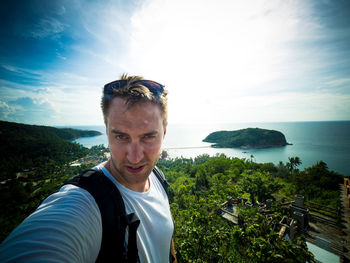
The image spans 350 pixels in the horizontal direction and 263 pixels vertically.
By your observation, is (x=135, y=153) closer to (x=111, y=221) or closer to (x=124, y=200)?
(x=124, y=200)

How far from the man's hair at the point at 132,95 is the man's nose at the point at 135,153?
43 cm

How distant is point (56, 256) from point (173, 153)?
83.8m

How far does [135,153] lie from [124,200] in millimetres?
464

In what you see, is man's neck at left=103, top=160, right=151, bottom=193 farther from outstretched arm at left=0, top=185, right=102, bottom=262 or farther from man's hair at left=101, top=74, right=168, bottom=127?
man's hair at left=101, top=74, right=168, bottom=127

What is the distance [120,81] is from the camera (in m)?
1.61

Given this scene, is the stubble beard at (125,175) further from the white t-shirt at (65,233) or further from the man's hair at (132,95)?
the man's hair at (132,95)

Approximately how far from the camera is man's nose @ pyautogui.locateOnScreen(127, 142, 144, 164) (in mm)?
1410

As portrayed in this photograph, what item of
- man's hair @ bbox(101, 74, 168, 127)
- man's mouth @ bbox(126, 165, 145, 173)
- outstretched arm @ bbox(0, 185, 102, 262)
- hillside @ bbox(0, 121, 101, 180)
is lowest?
hillside @ bbox(0, 121, 101, 180)

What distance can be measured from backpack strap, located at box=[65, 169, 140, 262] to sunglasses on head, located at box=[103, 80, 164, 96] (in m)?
0.98

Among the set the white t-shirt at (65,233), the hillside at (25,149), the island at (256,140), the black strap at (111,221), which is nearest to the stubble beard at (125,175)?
the white t-shirt at (65,233)

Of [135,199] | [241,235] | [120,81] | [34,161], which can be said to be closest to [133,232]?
[135,199]

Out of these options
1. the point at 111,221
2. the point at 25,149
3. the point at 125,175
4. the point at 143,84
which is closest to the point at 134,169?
the point at 125,175

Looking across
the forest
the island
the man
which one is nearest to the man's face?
the man

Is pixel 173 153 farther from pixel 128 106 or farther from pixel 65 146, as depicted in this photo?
pixel 128 106
